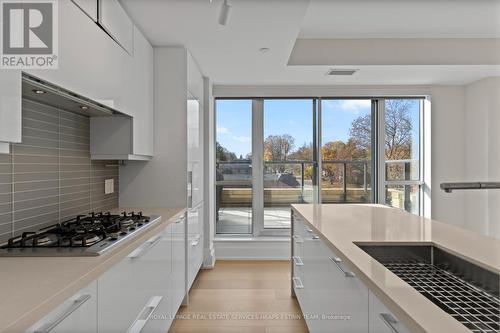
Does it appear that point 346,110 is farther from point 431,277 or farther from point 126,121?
point 431,277

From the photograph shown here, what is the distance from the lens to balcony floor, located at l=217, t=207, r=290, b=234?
4.76 m

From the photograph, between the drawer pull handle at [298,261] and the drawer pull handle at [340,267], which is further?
the drawer pull handle at [298,261]

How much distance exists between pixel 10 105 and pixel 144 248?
37.3 inches

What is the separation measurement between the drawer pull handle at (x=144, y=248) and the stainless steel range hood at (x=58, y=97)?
0.86 m

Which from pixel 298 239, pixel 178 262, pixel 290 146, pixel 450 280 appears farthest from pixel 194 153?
pixel 450 280

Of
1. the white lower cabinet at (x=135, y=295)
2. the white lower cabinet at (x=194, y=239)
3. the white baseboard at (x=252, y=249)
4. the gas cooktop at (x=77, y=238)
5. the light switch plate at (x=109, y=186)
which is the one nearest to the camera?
the white lower cabinet at (x=135, y=295)

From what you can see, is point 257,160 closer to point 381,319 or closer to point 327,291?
point 327,291

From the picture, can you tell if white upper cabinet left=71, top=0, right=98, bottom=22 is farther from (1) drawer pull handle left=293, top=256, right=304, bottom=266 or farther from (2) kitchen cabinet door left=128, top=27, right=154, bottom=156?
(1) drawer pull handle left=293, top=256, right=304, bottom=266

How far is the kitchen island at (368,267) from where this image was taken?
89cm

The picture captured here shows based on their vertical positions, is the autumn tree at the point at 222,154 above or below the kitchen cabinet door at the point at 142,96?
below

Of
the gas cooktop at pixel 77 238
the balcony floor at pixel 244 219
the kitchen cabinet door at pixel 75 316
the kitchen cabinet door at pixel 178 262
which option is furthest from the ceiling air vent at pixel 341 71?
the kitchen cabinet door at pixel 75 316

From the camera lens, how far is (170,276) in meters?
2.35

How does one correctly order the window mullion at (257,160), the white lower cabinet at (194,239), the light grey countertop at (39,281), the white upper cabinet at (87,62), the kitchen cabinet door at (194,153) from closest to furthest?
the light grey countertop at (39,281), the white upper cabinet at (87,62), the white lower cabinet at (194,239), the kitchen cabinet door at (194,153), the window mullion at (257,160)

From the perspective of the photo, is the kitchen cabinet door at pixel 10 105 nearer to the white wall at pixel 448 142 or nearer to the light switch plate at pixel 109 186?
the light switch plate at pixel 109 186
